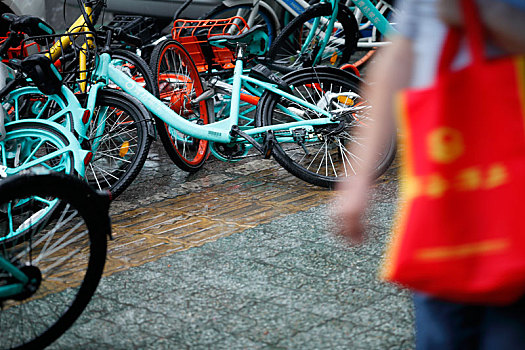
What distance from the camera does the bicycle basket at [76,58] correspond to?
499 centimetres

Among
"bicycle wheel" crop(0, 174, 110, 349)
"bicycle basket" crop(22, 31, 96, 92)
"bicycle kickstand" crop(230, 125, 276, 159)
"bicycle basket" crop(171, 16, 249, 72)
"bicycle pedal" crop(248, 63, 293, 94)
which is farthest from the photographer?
"bicycle basket" crop(171, 16, 249, 72)

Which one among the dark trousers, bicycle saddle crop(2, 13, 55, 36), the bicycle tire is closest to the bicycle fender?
bicycle saddle crop(2, 13, 55, 36)

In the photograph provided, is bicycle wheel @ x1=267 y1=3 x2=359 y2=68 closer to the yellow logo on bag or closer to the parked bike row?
the parked bike row

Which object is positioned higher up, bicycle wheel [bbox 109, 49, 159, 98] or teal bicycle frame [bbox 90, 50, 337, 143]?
bicycle wheel [bbox 109, 49, 159, 98]

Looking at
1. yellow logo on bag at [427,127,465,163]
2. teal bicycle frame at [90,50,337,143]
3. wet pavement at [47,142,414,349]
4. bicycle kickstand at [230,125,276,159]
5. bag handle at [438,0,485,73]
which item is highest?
bag handle at [438,0,485,73]

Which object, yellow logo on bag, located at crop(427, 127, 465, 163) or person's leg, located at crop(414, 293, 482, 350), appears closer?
yellow logo on bag, located at crop(427, 127, 465, 163)

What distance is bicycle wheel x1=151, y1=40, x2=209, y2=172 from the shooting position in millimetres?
5852

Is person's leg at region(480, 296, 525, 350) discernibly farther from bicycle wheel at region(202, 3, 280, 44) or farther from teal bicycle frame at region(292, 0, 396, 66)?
bicycle wheel at region(202, 3, 280, 44)

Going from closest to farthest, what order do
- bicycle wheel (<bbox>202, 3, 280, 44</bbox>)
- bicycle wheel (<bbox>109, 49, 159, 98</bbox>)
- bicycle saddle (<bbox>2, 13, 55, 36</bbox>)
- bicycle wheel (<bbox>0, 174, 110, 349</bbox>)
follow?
1. bicycle wheel (<bbox>0, 174, 110, 349</bbox>)
2. bicycle saddle (<bbox>2, 13, 55, 36</bbox>)
3. bicycle wheel (<bbox>109, 49, 159, 98</bbox>)
4. bicycle wheel (<bbox>202, 3, 280, 44</bbox>)

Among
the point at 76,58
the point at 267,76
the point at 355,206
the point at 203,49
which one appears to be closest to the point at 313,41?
the point at 203,49

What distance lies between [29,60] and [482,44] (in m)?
3.71

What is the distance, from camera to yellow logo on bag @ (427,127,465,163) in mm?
1528

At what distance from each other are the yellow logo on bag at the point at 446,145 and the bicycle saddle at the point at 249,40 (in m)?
4.34

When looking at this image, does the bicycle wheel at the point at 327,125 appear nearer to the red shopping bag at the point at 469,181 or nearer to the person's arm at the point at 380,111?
the person's arm at the point at 380,111
